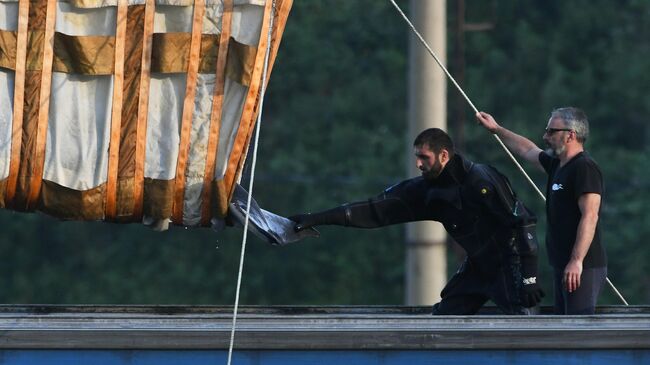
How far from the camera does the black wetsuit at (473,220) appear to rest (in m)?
7.05

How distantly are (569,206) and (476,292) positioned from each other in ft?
2.29

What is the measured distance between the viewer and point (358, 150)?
19.9m

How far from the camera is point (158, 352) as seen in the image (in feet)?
20.1

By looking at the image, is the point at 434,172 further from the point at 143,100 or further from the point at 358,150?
the point at 358,150

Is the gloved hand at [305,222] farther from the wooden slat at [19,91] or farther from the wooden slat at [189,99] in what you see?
the wooden slat at [19,91]

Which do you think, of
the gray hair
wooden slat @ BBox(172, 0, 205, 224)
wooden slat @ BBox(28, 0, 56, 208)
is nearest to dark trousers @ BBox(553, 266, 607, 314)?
the gray hair

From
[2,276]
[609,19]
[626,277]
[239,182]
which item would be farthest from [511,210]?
[2,276]

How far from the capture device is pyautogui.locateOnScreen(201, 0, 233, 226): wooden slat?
6.98m

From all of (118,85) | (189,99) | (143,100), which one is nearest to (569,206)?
(189,99)

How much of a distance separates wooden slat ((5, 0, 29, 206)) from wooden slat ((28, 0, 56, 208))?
0.08 metres

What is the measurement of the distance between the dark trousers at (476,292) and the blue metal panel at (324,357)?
92 centimetres

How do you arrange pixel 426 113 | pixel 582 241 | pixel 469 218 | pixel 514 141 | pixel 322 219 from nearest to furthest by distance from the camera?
pixel 582 241 → pixel 469 218 → pixel 322 219 → pixel 514 141 → pixel 426 113

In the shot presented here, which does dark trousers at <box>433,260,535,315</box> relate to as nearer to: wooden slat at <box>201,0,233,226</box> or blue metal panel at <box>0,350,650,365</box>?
blue metal panel at <box>0,350,650,365</box>

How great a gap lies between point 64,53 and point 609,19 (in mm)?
14004
